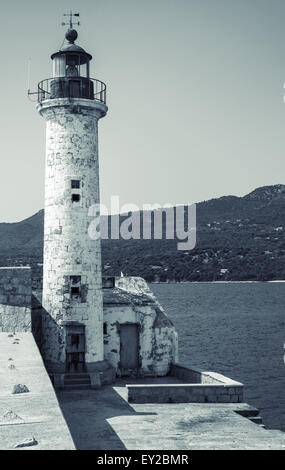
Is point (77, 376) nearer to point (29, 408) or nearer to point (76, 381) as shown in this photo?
point (76, 381)

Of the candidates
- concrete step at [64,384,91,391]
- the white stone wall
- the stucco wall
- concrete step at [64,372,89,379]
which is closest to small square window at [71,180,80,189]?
the stucco wall

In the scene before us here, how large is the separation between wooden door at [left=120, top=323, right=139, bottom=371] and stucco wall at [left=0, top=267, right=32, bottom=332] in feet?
10.7

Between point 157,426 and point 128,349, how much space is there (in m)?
6.55

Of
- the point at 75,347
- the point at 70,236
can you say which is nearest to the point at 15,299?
the point at 75,347

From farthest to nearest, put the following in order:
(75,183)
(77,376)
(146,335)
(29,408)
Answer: (146,335)
(75,183)
(77,376)
(29,408)

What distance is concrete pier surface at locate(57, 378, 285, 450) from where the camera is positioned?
43.5 ft

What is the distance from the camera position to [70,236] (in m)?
19.7

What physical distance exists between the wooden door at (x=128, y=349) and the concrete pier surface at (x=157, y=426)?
268 centimetres

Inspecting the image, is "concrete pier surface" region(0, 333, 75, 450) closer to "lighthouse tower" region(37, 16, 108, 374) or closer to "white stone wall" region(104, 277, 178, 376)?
"lighthouse tower" region(37, 16, 108, 374)

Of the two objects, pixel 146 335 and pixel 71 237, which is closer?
pixel 71 237

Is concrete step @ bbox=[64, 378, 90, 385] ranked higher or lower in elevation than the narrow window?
lower

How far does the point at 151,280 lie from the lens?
136 m

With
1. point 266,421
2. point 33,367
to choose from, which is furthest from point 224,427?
point 266,421
